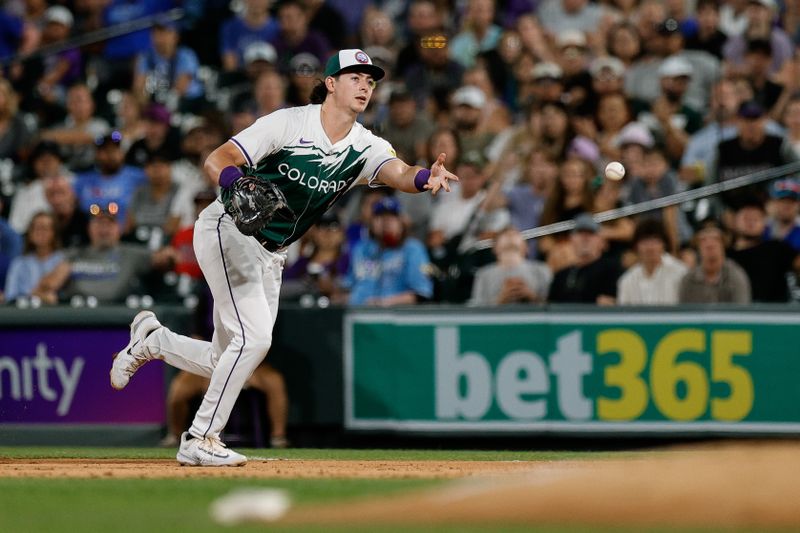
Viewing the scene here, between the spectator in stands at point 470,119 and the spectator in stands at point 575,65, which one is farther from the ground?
the spectator in stands at point 575,65

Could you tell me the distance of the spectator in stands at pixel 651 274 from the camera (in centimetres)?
1141

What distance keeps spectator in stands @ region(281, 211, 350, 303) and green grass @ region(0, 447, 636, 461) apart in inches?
69.2

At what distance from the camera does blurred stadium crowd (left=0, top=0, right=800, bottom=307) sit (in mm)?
11820

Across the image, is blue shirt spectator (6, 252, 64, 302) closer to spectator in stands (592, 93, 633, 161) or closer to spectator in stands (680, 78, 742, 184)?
spectator in stands (592, 93, 633, 161)

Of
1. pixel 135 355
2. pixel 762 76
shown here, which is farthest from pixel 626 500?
pixel 762 76

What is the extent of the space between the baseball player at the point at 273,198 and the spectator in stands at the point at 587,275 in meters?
3.29

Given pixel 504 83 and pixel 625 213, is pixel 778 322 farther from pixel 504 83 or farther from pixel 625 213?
pixel 504 83

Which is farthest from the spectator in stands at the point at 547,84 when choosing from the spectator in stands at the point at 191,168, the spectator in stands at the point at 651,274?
the spectator in stands at the point at 191,168

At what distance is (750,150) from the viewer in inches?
476

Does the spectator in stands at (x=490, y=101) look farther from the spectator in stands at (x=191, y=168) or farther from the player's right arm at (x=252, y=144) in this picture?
the player's right arm at (x=252, y=144)

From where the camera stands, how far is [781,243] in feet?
37.1

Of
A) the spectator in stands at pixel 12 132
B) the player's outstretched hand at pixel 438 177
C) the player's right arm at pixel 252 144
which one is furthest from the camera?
the spectator in stands at pixel 12 132

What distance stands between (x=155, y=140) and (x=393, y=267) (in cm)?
365

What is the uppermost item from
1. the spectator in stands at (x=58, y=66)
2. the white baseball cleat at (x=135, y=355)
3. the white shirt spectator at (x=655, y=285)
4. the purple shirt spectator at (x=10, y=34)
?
the purple shirt spectator at (x=10, y=34)
